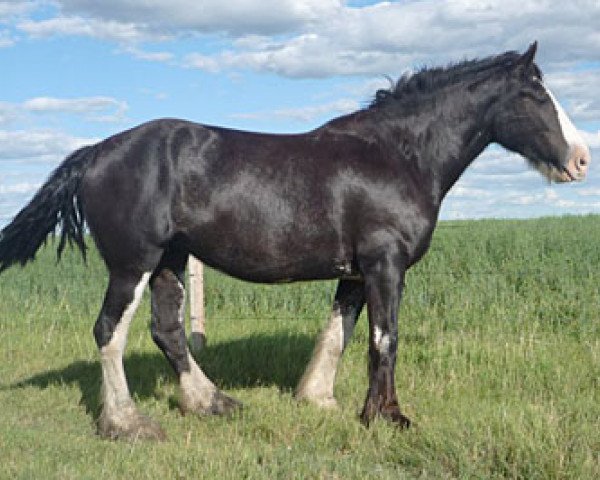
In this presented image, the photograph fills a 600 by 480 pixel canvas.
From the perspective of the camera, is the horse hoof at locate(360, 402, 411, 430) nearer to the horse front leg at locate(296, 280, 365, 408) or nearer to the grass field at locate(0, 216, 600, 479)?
the grass field at locate(0, 216, 600, 479)

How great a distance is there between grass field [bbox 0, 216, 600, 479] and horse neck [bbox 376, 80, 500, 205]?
1.75 metres

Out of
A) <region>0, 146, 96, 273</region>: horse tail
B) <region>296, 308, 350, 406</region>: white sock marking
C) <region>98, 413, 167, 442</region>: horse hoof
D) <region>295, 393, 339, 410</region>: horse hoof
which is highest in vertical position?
<region>0, 146, 96, 273</region>: horse tail

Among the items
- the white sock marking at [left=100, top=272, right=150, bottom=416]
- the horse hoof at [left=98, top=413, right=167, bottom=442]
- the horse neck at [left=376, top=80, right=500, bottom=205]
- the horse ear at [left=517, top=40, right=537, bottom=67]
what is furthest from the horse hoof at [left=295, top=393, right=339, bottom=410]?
the horse ear at [left=517, top=40, right=537, bottom=67]

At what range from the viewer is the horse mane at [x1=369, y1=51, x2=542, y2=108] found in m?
6.09

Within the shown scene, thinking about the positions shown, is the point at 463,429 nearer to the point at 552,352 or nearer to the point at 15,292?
the point at 552,352

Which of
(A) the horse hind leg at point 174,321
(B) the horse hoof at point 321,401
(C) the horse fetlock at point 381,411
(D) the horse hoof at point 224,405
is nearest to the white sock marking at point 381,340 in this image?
(C) the horse fetlock at point 381,411

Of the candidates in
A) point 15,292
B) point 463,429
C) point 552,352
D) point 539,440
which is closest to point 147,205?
point 463,429

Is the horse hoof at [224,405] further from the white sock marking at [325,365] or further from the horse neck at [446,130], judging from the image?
the horse neck at [446,130]

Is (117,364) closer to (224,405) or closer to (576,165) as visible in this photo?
(224,405)

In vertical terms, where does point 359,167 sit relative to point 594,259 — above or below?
above

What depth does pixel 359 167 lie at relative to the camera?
5762 mm

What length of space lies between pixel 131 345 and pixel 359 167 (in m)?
4.20

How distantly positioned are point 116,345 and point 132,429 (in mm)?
616

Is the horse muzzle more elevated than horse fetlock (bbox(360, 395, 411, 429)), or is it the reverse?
the horse muzzle
